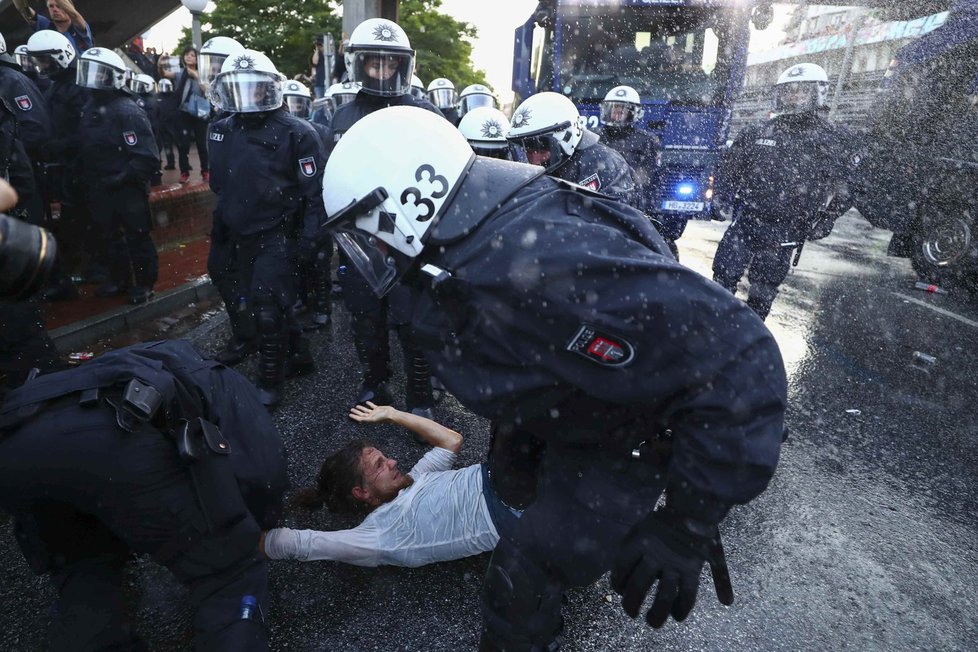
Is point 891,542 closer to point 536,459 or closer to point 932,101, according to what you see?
point 536,459

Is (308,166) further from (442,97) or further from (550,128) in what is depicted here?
(442,97)

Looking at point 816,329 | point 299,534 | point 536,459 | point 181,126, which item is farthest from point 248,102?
point 181,126

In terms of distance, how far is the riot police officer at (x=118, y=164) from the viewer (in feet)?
14.9

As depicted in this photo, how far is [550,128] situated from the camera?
3689mm

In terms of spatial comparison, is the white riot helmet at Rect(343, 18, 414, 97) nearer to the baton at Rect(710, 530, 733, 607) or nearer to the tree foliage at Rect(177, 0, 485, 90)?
the baton at Rect(710, 530, 733, 607)

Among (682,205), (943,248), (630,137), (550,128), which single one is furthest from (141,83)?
(943,248)

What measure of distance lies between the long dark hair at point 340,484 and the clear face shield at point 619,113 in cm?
452

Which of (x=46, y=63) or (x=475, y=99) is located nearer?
(x=46, y=63)

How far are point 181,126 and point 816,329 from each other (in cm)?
827

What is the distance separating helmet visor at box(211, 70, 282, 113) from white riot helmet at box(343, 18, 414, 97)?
1.80 feet

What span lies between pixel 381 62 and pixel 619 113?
115 inches

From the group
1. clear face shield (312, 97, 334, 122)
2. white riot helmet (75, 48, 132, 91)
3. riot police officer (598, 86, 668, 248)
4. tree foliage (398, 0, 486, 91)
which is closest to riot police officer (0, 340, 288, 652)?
white riot helmet (75, 48, 132, 91)

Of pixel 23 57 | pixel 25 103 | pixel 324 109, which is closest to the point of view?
pixel 25 103

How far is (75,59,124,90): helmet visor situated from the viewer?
4.38 meters
